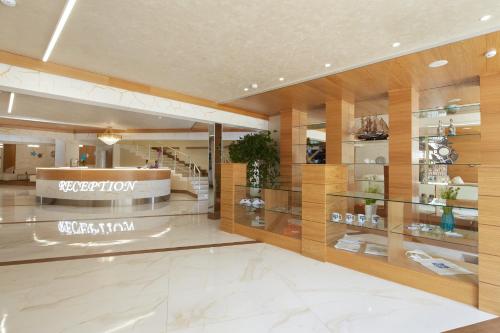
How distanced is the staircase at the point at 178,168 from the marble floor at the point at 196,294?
663 cm

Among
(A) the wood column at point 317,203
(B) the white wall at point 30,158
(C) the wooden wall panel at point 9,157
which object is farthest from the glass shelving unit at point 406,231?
(C) the wooden wall panel at point 9,157

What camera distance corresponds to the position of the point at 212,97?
19.6 feet

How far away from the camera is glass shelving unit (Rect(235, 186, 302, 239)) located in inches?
171

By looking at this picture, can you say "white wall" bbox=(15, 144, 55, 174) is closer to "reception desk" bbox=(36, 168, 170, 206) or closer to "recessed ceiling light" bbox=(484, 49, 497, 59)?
"reception desk" bbox=(36, 168, 170, 206)

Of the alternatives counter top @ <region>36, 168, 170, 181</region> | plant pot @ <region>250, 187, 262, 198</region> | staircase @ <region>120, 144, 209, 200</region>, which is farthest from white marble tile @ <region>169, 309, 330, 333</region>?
staircase @ <region>120, 144, 209, 200</region>

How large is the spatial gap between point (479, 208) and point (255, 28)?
9.64 ft

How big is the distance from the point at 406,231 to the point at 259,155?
12.4 feet

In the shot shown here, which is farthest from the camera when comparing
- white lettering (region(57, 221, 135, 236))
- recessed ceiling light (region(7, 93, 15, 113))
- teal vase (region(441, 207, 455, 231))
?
recessed ceiling light (region(7, 93, 15, 113))

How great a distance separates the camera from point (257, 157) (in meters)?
6.53

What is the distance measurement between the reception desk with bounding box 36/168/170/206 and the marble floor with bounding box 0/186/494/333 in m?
3.92

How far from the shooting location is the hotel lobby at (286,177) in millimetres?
2434

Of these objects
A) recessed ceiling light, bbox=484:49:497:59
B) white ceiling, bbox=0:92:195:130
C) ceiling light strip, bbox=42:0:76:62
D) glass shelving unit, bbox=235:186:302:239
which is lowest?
glass shelving unit, bbox=235:186:302:239

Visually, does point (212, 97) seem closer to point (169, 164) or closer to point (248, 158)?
point (248, 158)

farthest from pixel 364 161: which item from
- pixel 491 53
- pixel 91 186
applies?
pixel 91 186
